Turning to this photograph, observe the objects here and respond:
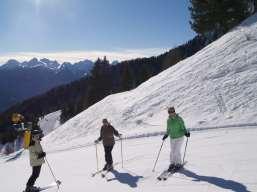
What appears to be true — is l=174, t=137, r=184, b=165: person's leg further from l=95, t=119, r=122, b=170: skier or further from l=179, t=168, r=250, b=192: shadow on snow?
l=95, t=119, r=122, b=170: skier

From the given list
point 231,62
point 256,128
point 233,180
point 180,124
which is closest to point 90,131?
point 231,62

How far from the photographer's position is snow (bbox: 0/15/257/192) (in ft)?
38.3

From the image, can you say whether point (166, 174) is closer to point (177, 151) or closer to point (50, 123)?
point (177, 151)

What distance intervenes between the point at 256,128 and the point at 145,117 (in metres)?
9.45

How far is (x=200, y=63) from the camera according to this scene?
30453mm

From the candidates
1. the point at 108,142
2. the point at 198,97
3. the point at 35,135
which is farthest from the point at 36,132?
the point at 198,97

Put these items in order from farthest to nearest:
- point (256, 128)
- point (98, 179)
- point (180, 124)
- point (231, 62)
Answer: point (231, 62)
point (256, 128)
point (98, 179)
point (180, 124)

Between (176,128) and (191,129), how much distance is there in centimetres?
730

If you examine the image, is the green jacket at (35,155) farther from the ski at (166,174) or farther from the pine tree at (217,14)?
the pine tree at (217,14)

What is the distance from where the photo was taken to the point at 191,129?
19.8 metres

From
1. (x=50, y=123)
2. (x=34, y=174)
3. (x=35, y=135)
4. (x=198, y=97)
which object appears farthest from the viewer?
(x=50, y=123)

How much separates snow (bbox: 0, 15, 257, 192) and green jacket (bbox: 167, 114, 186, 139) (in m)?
1.16

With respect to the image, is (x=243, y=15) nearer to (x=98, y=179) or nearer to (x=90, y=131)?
(x=90, y=131)

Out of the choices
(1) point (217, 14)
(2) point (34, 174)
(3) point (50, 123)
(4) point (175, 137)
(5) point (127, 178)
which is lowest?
(3) point (50, 123)
